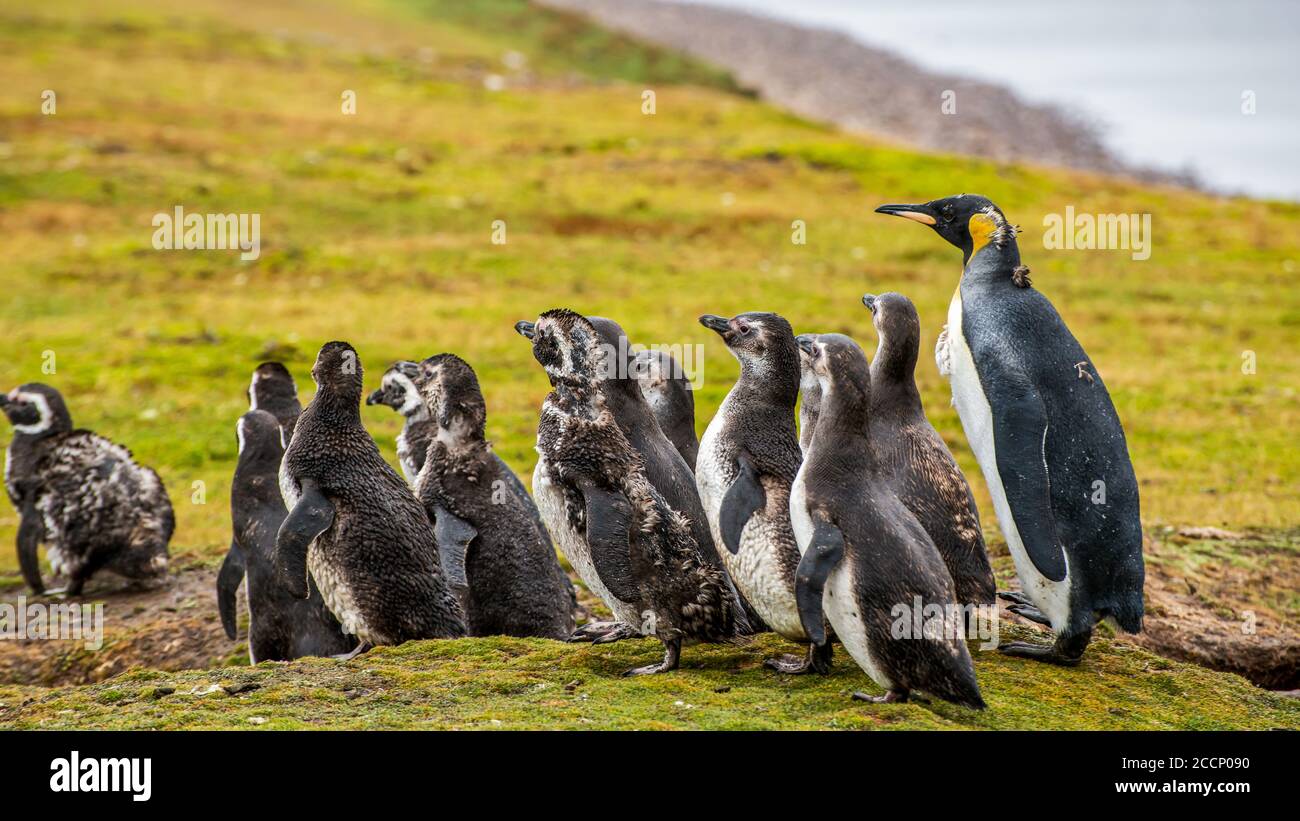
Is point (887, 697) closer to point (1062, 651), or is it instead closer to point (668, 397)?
point (1062, 651)

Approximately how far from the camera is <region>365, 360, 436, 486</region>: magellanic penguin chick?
928 cm

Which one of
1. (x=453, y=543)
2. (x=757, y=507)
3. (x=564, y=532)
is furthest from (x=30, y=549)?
(x=757, y=507)

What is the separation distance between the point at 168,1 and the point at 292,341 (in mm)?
45865

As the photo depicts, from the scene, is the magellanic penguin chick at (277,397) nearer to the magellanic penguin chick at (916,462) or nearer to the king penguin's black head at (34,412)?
the king penguin's black head at (34,412)

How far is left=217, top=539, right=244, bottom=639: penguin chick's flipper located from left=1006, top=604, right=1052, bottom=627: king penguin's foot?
16.3 ft

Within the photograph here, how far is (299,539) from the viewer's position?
25.1 ft

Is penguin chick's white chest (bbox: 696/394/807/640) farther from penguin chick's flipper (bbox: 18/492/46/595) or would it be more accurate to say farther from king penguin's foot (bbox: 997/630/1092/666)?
penguin chick's flipper (bbox: 18/492/46/595)

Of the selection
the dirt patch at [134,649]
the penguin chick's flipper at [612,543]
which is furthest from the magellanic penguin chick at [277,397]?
the penguin chick's flipper at [612,543]

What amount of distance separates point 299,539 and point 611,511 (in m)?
1.89

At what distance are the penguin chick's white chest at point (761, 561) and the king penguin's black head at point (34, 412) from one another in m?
7.47

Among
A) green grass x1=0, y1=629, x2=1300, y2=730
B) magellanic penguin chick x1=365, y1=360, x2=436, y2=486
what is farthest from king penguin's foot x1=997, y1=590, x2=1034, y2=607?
magellanic penguin chick x1=365, y1=360, x2=436, y2=486

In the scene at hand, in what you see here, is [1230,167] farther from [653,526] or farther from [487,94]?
[653,526]

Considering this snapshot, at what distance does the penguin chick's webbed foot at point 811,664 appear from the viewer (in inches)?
267
